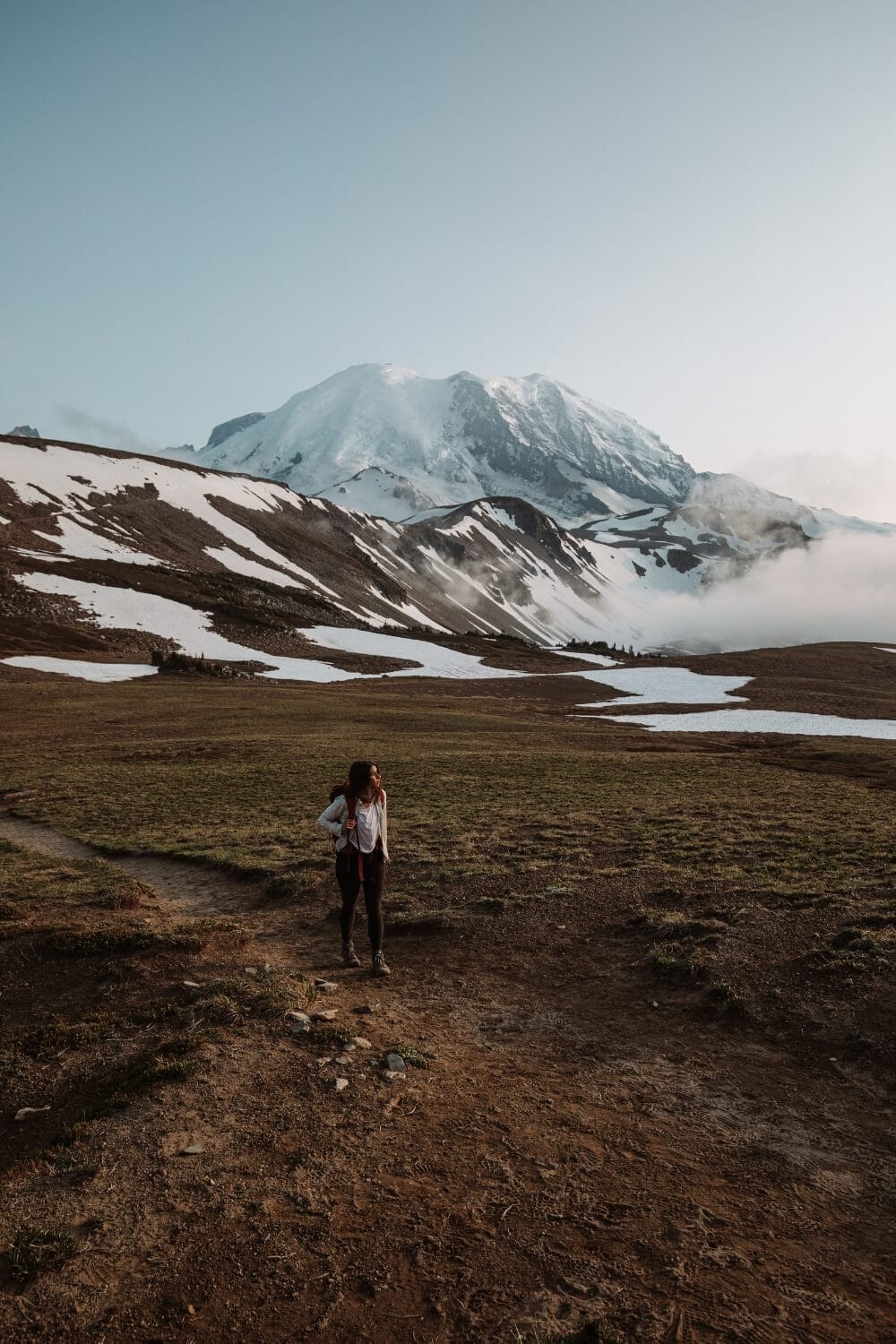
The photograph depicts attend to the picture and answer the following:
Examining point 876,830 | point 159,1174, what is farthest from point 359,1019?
point 876,830

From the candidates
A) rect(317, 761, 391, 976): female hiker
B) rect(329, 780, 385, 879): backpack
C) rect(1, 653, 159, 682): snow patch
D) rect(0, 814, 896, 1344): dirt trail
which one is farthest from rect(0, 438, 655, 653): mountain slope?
rect(0, 814, 896, 1344): dirt trail

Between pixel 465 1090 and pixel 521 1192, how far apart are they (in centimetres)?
187

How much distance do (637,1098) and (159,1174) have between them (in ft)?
17.2

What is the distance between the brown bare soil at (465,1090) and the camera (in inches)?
227

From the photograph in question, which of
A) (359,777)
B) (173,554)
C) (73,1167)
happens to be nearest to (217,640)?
(173,554)

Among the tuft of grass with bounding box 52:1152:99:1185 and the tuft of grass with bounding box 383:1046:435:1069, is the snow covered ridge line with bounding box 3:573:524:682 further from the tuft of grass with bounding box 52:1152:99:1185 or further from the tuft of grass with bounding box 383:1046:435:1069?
the tuft of grass with bounding box 52:1152:99:1185

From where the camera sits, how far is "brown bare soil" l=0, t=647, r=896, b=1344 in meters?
5.77

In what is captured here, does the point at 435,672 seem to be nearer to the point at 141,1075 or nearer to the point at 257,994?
the point at 257,994

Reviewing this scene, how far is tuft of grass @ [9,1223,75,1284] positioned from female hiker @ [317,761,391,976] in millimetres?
6381

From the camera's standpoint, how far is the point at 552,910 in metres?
15.5

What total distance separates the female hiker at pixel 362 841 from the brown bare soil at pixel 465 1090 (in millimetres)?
1039

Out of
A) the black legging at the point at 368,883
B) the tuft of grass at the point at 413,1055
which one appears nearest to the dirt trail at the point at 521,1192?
the tuft of grass at the point at 413,1055

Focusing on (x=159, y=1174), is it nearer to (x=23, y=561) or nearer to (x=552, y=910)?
(x=552, y=910)

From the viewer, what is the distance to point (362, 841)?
1223 cm
